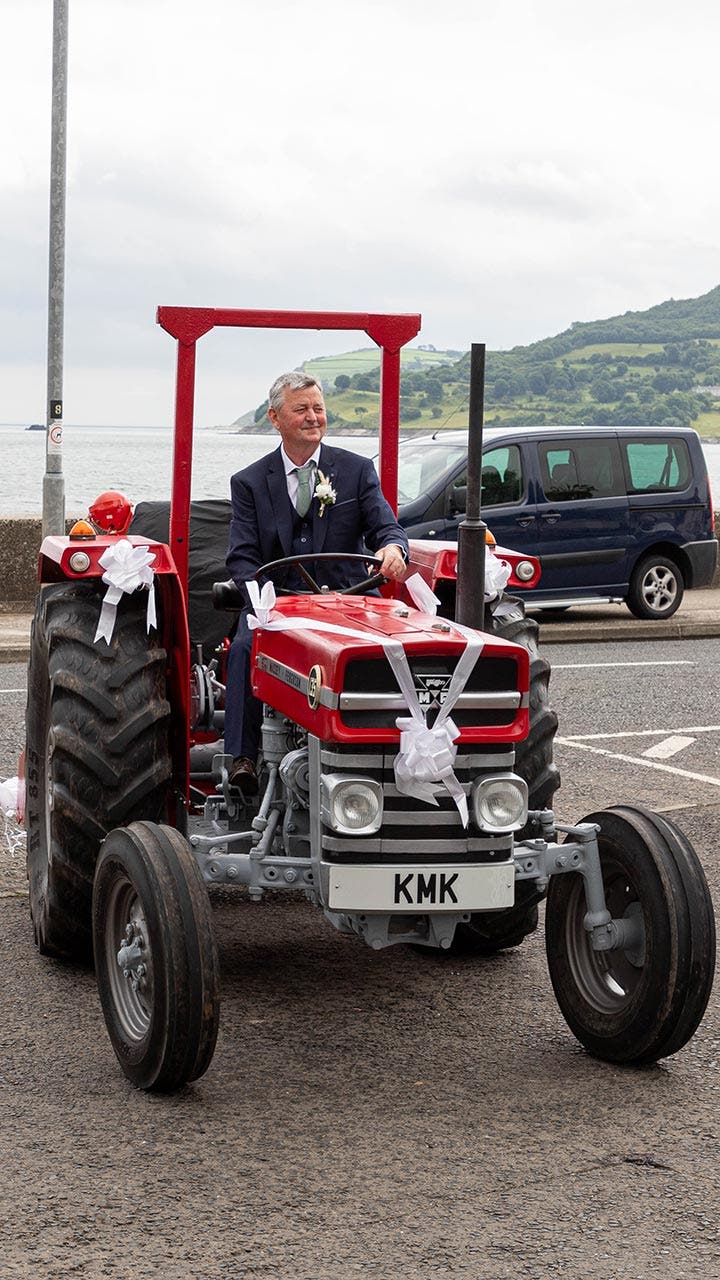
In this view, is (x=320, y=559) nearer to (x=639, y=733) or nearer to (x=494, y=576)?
(x=494, y=576)

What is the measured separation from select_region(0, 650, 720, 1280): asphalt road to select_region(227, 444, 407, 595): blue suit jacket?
4.32ft

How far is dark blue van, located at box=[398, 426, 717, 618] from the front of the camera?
16.3m

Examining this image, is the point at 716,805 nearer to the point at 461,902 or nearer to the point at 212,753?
the point at 212,753

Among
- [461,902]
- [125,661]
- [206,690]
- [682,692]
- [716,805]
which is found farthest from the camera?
[682,692]

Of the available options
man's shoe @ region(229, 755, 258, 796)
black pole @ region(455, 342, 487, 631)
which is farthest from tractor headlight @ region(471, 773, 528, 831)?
man's shoe @ region(229, 755, 258, 796)

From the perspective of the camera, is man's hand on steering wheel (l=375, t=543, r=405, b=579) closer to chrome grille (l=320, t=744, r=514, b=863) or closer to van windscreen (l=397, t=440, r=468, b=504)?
chrome grille (l=320, t=744, r=514, b=863)

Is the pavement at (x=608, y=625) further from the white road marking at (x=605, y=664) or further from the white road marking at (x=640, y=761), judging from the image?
the white road marking at (x=640, y=761)

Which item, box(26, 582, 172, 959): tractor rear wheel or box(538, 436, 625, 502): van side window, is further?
box(538, 436, 625, 502): van side window

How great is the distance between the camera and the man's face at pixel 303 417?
569 centimetres

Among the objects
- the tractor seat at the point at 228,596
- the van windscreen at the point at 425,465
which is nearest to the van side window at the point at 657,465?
the van windscreen at the point at 425,465

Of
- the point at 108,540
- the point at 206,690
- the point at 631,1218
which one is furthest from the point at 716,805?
the point at 631,1218

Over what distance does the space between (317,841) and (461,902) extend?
1.39 feet

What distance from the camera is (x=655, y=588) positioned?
17.5m

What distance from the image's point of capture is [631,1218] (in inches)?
145
